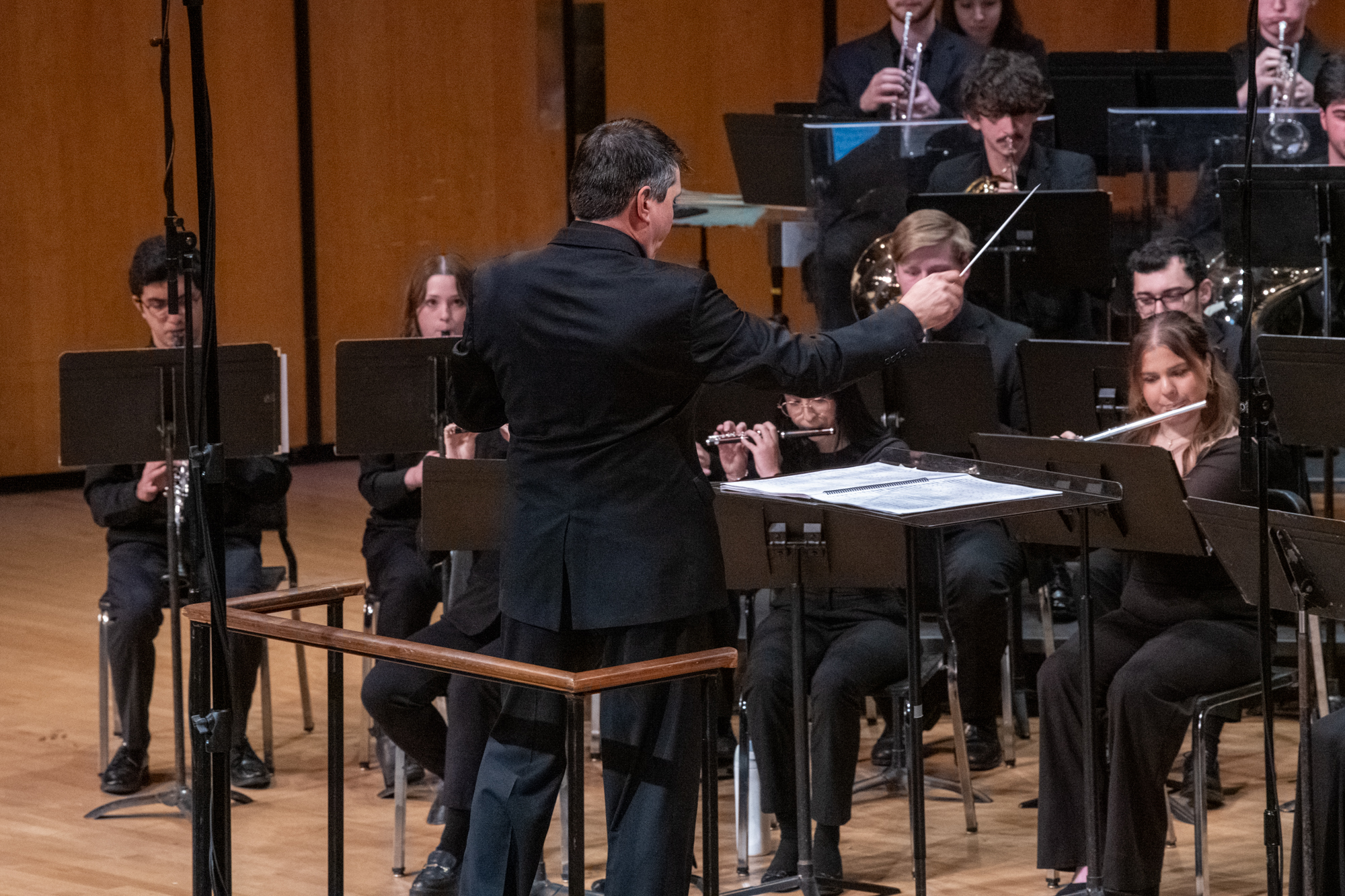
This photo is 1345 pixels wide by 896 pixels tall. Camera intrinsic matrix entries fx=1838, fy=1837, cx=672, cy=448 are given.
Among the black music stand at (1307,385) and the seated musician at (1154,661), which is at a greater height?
the black music stand at (1307,385)

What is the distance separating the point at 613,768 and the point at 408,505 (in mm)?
1938

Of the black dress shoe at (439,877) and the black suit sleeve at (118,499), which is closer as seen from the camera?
the black dress shoe at (439,877)

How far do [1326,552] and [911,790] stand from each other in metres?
0.88

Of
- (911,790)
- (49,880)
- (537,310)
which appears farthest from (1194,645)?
(49,880)

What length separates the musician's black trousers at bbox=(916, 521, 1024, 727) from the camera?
4297 millimetres

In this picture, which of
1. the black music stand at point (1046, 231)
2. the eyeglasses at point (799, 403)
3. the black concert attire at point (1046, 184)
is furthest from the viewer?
the black concert attire at point (1046, 184)

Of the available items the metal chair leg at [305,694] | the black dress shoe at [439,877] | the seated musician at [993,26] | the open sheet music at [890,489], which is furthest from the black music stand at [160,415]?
the seated musician at [993,26]

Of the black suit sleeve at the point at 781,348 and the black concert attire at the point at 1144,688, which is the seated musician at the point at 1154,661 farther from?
the black suit sleeve at the point at 781,348

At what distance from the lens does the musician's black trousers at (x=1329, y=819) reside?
2979 millimetres

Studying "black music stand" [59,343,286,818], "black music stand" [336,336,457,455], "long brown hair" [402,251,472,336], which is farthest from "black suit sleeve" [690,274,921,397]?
"long brown hair" [402,251,472,336]

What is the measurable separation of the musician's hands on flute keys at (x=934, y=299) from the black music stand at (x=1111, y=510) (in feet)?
1.91

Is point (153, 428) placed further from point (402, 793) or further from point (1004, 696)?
point (1004, 696)

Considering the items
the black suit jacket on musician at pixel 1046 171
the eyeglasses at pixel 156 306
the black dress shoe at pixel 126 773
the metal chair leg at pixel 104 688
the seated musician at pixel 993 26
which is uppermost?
the seated musician at pixel 993 26

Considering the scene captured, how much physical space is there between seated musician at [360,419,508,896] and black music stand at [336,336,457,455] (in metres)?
0.46
